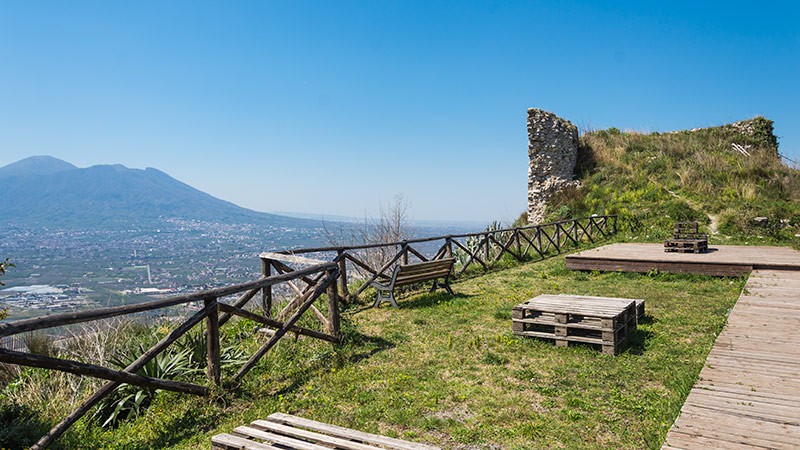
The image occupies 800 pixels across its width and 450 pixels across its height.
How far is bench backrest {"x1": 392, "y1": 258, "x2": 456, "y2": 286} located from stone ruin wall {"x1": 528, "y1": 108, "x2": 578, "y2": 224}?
50.3 ft

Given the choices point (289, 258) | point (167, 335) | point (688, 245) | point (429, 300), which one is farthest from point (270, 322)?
point (688, 245)

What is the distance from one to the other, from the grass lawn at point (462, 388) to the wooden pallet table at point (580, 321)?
0.52 ft

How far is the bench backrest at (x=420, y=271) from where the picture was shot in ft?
28.8

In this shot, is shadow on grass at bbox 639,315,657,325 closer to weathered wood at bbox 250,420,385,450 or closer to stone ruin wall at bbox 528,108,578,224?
weathered wood at bbox 250,420,385,450

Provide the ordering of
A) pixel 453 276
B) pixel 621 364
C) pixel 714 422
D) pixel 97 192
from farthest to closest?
pixel 97 192 < pixel 453 276 < pixel 621 364 < pixel 714 422

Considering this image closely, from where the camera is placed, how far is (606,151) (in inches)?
999

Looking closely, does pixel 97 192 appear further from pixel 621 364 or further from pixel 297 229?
pixel 621 364

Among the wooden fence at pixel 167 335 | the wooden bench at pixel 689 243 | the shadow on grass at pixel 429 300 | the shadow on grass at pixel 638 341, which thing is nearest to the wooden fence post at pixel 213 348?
the wooden fence at pixel 167 335

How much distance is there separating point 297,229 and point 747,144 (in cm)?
8209

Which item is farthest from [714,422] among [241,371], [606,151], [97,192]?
[97,192]

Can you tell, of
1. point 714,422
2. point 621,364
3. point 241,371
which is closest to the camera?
point 714,422

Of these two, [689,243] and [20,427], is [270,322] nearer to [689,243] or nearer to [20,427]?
[20,427]

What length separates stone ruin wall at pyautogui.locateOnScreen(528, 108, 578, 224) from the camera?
23.8 metres

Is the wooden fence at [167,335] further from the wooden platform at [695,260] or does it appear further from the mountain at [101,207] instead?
the mountain at [101,207]
